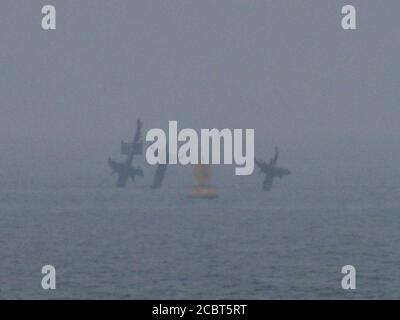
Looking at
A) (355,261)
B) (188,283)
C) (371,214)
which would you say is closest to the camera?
(188,283)

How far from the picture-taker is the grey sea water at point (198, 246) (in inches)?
3511

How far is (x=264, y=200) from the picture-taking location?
191250mm

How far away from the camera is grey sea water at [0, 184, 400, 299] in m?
89.2

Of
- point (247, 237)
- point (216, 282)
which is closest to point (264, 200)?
point (247, 237)

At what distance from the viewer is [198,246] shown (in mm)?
122375

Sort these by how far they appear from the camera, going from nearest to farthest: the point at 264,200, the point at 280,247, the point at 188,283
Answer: the point at 188,283
the point at 280,247
the point at 264,200

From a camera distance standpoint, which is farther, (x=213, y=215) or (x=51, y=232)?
(x=213, y=215)

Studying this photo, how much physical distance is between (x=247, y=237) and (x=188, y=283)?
133ft

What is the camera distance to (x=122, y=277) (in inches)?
3720
